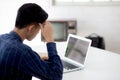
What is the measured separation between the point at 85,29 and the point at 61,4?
2.07 feet

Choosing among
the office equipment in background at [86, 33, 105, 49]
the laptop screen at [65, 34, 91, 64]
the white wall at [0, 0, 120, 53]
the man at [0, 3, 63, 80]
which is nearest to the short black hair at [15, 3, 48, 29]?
the man at [0, 3, 63, 80]

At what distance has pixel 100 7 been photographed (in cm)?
438

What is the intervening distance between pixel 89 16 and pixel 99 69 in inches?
97.9

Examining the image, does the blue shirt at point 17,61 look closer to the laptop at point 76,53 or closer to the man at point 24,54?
the man at point 24,54

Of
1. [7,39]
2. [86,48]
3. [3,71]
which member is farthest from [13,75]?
[86,48]

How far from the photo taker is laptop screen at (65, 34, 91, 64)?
207cm

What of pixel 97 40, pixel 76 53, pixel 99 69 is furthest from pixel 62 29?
pixel 99 69

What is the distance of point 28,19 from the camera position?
4.40ft

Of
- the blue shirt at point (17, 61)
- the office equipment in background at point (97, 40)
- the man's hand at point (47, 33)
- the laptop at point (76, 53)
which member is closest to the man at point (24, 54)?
the blue shirt at point (17, 61)

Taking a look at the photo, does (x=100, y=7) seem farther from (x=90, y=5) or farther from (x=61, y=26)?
(x=61, y=26)

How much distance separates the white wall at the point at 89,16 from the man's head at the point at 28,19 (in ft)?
10.1

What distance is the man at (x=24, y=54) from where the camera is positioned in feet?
A: 4.24

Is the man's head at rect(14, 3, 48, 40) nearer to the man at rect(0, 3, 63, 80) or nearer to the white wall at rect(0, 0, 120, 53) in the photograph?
the man at rect(0, 3, 63, 80)

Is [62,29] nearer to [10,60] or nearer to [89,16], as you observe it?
[89,16]
